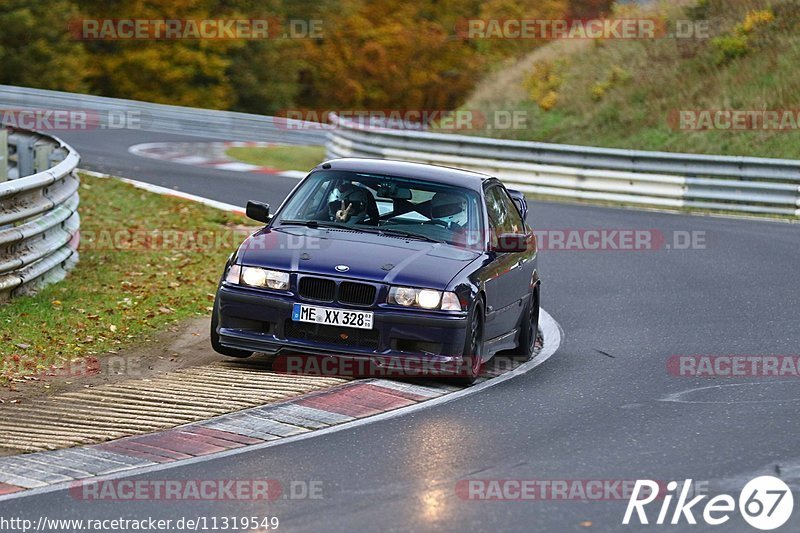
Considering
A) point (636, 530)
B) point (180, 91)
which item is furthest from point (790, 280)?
point (180, 91)

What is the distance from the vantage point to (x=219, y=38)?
61.9 m

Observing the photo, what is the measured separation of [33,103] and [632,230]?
74.7 ft

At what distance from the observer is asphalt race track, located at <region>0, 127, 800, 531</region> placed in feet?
22.1

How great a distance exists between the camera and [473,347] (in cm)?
1020

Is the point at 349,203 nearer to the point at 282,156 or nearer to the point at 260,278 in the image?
the point at 260,278

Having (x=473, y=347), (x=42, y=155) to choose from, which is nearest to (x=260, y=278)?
(x=473, y=347)

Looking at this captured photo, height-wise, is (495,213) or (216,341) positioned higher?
(495,213)

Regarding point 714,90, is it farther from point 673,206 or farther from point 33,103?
point 33,103

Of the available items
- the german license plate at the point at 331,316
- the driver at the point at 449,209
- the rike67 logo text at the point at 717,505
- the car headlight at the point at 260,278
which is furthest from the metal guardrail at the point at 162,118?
the rike67 logo text at the point at 717,505

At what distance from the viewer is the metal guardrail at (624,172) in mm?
23766

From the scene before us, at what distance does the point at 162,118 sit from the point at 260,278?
95.2 ft

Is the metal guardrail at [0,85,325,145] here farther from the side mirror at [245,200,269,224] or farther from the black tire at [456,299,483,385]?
the black tire at [456,299,483,385]

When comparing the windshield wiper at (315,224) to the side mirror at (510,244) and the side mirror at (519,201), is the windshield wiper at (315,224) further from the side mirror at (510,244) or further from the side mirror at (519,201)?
the side mirror at (519,201)

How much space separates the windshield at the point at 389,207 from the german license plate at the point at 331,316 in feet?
3.67
